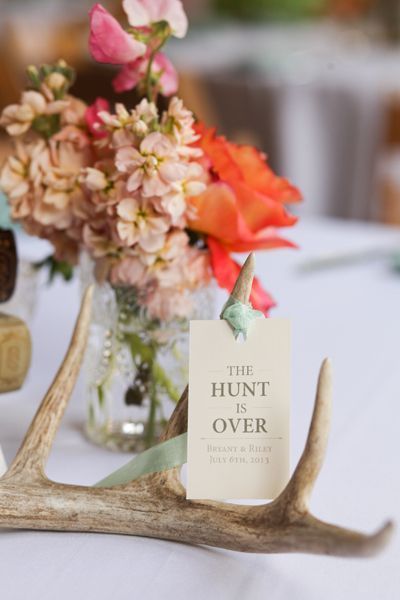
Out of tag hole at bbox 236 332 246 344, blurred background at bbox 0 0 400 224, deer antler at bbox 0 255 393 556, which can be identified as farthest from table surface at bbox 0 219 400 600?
blurred background at bbox 0 0 400 224

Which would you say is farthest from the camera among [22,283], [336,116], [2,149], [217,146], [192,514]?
[336,116]

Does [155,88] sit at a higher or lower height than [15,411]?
higher

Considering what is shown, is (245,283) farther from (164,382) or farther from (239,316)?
(164,382)

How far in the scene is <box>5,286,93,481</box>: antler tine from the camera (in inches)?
24.7

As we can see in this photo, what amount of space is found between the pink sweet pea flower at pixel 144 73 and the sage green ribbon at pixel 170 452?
0.24 m

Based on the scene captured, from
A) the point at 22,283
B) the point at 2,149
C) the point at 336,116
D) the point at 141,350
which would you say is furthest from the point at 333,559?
the point at 336,116

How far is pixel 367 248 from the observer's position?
4.74ft

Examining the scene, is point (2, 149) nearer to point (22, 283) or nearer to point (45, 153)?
point (22, 283)

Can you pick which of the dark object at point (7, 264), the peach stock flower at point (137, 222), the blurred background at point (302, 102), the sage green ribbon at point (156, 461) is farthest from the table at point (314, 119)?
the sage green ribbon at point (156, 461)

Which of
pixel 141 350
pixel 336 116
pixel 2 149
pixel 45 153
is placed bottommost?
pixel 141 350

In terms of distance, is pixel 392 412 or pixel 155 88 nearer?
pixel 155 88

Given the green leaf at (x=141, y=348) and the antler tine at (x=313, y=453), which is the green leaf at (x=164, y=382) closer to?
the green leaf at (x=141, y=348)

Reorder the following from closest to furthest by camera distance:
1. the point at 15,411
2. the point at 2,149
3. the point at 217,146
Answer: the point at 217,146
the point at 15,411
the point at 2,149

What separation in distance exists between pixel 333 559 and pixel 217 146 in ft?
1.03
